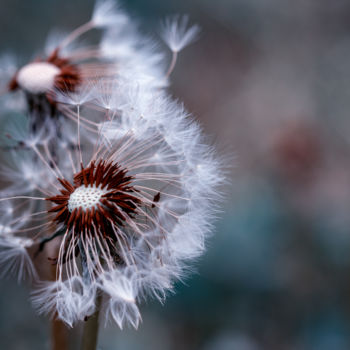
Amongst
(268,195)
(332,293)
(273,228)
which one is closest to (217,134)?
(268,195)

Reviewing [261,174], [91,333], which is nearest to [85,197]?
[91,333]

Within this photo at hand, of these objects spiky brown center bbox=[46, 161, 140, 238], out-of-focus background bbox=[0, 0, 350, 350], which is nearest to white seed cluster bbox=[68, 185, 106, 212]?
spiky brown center bbox=[46, 161, 140, 238]

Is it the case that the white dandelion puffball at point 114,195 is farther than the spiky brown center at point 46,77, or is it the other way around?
the spiky brown center at point 46,77

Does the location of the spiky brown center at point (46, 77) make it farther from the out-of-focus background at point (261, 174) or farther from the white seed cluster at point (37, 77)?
the out-of-focus background at point (261, 174)

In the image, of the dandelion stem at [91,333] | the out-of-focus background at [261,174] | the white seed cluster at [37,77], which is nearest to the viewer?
the dandelion stem at [91,333]

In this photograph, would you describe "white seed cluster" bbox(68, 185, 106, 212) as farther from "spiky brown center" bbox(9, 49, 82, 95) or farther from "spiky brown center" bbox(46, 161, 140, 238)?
"spiky brown center" bbox(9, 49, 82, 95)

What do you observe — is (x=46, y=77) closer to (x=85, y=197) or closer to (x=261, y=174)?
(x=85, y=197)

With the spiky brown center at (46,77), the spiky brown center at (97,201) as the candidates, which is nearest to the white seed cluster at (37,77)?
the spiky brown center at (46,77)

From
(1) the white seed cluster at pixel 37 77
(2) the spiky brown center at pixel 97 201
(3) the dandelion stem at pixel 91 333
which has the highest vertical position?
(1) the white seed cluster at pixel 37 77

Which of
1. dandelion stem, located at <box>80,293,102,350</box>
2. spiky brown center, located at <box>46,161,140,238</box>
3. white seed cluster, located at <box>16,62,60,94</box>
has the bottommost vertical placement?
dandelion stem, located at <box>80,293,102,350</box>
